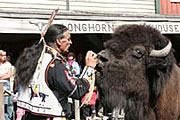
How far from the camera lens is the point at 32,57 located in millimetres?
4879

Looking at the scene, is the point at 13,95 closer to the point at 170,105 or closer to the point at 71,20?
the point at 71,20

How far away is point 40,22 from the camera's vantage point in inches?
414

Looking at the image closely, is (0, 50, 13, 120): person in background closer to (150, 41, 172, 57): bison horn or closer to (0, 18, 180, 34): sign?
(0, 18, 180, 34): sign

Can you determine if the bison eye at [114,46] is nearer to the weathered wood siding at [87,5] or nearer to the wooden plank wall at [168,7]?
the weathered wood siding at [87,5]

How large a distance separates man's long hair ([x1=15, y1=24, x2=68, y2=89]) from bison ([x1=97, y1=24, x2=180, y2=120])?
0.56 meters

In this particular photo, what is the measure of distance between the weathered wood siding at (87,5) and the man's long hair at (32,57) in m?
7.87

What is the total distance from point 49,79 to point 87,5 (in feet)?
32.8

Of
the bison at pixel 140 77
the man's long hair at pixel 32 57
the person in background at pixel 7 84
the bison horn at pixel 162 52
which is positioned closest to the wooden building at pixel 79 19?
the person in background at pixel 7 84

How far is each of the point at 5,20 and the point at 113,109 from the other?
5402mm

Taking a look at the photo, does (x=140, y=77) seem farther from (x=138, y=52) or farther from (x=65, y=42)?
(x=65, y=42)

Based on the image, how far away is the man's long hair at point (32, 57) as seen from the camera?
4.81 meters

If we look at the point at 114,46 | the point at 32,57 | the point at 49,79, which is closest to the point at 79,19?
the point at 114,46

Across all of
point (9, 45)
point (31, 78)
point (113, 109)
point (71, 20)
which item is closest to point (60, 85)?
point (31, 78)

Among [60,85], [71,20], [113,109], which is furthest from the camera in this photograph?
[71,20]
